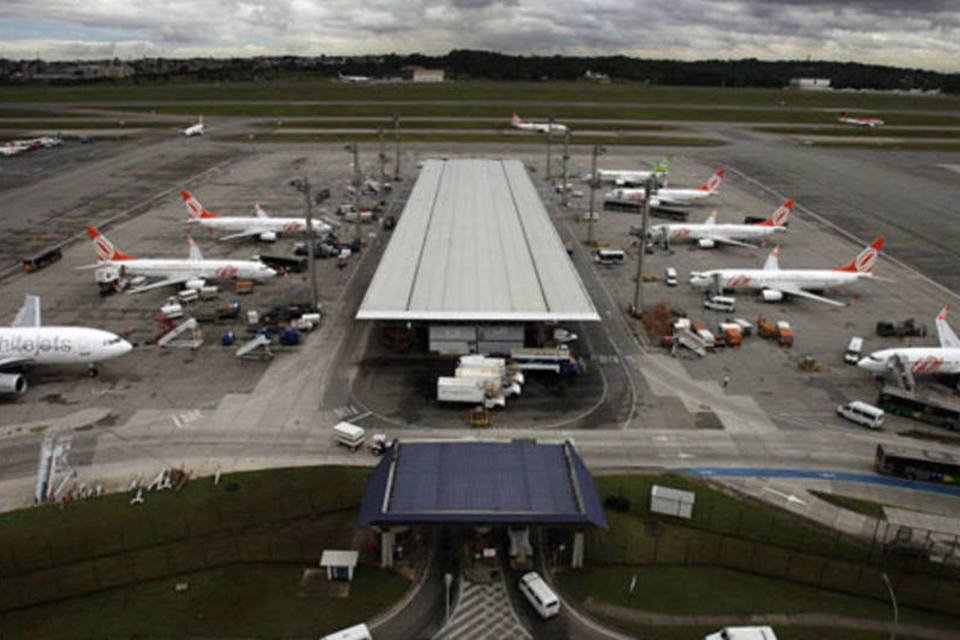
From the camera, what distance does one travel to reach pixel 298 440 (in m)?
58.6

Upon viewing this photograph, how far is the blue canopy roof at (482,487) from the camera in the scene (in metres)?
42.3

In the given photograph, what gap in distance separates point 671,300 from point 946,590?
53891 mm

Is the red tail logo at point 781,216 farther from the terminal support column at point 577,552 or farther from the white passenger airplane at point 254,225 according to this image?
the terminal support column at point 577,552

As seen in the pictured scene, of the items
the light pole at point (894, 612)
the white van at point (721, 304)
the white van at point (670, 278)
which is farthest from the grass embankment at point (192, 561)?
the white van at point (670, 278)

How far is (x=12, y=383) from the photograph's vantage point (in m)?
64.0

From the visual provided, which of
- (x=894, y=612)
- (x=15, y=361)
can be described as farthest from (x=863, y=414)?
(x=15, y=361)

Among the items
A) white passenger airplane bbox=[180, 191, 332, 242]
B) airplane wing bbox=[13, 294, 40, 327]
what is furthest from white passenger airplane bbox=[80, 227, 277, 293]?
white passenger airplane bbox=[180, 191, 332, 242]

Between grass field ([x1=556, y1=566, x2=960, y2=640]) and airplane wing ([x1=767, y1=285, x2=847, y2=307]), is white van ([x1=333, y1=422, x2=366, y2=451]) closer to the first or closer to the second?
grass field ([x1=556, y1=566, x2=960, y2=640])

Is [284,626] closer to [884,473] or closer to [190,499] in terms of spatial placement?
[190,499]

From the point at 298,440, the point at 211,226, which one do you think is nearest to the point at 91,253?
the point at 211,226

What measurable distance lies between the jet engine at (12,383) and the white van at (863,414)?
264 ft

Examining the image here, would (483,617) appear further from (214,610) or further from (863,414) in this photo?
(863,414)

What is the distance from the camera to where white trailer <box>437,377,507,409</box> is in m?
63.6

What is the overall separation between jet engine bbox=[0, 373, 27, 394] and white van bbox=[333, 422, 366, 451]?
33.2 m
